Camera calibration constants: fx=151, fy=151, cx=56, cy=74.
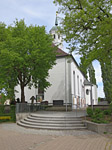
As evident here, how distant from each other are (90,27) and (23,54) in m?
7.64

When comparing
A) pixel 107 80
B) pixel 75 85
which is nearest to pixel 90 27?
pixel 75 85

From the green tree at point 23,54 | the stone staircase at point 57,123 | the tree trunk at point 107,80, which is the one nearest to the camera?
the stone staircase at point 57,123

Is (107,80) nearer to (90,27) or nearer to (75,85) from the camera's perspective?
(75,85)

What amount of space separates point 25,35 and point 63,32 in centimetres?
527

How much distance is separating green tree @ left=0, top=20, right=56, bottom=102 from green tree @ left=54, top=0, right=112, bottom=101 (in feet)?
13.1

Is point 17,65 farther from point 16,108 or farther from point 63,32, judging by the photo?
point 63,32

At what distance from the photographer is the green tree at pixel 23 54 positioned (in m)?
15.8

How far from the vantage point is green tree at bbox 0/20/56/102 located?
15750 millimetres

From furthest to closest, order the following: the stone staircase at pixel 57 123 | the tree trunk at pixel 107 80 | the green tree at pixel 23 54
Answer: the tree trunk at pixel 107 80, the green tree at pixel 23 54, the stone staircase at pixel 57 123

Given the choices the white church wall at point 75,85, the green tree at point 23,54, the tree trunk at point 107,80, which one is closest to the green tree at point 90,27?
the green tree at point 23,54

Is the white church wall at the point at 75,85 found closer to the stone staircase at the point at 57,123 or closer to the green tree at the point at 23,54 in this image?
the green tree at the point at 23,54

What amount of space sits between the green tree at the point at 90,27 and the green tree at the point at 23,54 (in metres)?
3.98

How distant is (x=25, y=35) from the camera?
17094 millimetres

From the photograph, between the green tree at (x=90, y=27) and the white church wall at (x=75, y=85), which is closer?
the green tree at (x=90, y=27)
